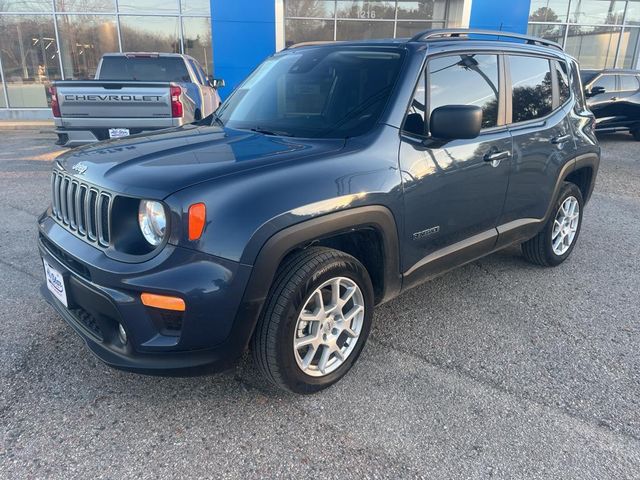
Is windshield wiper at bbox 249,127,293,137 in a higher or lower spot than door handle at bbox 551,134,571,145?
higher

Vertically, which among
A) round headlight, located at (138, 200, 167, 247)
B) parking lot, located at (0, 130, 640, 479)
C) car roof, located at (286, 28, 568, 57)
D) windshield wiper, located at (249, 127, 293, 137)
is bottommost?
parking lot, located at (0, 130, 640, 479)

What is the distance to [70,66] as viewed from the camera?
15.9 m

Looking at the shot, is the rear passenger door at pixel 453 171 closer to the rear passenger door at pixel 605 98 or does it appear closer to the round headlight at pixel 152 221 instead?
the round headlight at pixel 152 221

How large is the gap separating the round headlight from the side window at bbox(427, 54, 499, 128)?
5.78 ft

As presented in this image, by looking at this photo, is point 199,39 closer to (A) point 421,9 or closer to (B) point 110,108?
(A) point 421,9

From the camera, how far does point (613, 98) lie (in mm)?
12000

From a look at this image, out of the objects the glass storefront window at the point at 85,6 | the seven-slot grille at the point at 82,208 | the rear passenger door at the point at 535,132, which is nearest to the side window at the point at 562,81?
the rear passenger door at the point at 535,132

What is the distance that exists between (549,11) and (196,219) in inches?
742

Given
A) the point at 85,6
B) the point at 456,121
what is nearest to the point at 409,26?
the point at 85,6

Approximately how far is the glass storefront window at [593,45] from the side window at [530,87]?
634 inches

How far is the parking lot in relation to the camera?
2.28 metres

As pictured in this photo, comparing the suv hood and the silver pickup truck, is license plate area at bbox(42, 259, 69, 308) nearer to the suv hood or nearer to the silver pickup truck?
the suv hood

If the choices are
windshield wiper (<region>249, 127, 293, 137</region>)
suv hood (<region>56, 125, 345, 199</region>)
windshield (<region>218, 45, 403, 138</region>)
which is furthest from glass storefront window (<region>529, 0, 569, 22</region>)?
suv hood (<region>56, 125, 345, 199</region>)

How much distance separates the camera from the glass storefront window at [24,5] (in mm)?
15453
